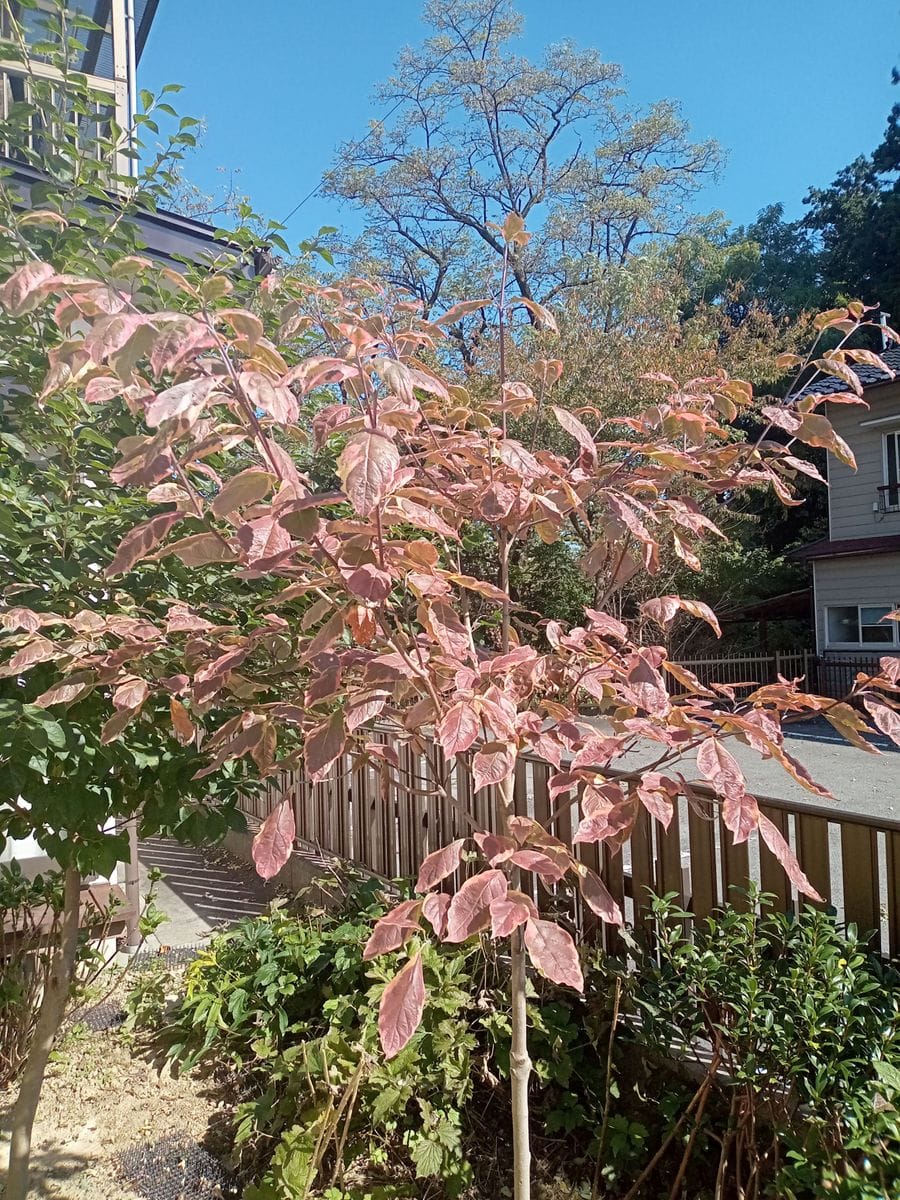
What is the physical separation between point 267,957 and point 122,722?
1700mm

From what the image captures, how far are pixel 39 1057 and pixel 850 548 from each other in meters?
14.9

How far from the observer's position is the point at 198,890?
457 cm

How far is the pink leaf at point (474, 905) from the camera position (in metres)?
1.03

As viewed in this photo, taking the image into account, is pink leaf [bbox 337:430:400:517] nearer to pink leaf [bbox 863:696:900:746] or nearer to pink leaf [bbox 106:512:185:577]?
pink leaf [bbox 106:512:185:577]

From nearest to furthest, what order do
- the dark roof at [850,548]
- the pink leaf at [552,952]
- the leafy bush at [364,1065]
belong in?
the pink leaf at [552,952] < the leafy bush at [364,1065] < the dark roof at [850,548]

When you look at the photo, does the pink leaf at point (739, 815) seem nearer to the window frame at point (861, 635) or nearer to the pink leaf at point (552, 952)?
the pink leaf at point (552, 952)

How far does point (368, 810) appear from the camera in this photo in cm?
384

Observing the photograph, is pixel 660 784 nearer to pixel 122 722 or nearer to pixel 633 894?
pixel 122 722

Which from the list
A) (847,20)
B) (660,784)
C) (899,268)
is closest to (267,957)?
(660,784)

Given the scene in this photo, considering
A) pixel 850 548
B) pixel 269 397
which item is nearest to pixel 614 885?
pixel 269 397

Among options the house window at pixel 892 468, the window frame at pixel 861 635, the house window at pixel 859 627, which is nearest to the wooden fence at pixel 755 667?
the window frame at pixel 861 635

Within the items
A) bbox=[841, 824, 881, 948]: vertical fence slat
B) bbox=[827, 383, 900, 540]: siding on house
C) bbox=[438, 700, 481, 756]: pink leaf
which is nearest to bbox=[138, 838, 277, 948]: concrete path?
bbox=[841, 824, 881, 948]: vertical fence slat

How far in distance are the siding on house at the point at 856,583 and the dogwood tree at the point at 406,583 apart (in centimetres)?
1394

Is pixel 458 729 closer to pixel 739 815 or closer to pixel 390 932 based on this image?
pixel 390 932
